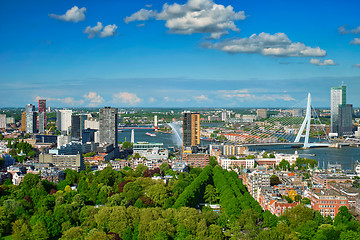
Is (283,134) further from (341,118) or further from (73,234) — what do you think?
(73,234)

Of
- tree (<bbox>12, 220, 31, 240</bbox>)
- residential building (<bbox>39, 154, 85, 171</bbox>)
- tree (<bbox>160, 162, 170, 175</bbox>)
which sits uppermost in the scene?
residential building (<bbox>39, 154, 85, 171</bbox>)

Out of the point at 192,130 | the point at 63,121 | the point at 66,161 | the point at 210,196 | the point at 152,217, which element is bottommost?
the point at 210,196

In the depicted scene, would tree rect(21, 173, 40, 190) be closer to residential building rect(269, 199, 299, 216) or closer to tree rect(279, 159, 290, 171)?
residential building rect(269, 199, 299, 216)

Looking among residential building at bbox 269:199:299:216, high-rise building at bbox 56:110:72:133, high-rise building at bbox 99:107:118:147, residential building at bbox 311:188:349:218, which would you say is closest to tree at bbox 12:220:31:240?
residential building at bbox 269:199:299:216

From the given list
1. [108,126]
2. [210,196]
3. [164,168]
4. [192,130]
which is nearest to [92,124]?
[108,126]

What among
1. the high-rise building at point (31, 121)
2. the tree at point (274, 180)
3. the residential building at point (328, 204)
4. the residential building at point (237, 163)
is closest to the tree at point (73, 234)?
the residential building at point (328, 204)

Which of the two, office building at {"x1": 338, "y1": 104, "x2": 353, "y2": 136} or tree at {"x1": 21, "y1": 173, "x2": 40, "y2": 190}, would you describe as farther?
office building at {"x1": 338, "y1": 104, "x2": 353, "y2": 136}

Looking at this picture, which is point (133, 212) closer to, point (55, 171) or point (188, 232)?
point (188, 232)

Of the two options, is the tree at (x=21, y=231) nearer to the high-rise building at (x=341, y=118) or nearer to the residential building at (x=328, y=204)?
the residential building at (x=328, y=204)

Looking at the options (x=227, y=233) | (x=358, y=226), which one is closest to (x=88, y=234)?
(x=227, y=233)
